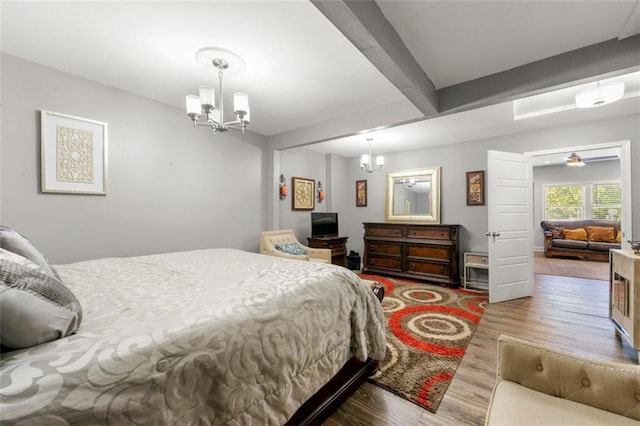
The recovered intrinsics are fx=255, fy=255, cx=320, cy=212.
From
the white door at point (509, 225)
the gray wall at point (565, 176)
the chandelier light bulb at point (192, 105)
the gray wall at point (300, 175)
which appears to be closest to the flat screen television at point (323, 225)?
the gray wall at point (300, 175)

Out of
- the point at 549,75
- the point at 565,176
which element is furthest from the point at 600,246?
the point at 549,75

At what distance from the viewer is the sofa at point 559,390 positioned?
0.89 metres

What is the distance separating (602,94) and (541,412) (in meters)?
3.01

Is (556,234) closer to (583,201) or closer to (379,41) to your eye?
(583,201)

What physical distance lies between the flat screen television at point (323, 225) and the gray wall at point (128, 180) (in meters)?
1.16

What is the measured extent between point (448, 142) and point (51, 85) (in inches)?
206

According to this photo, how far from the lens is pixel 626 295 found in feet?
6.98

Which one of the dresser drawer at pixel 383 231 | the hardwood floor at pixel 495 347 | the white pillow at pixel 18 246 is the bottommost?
the hardwood floor at pixel 495 347

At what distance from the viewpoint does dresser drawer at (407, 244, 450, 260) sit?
14.0ft

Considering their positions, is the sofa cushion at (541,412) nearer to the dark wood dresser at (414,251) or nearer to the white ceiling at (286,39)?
the white ceiling at (286,39)

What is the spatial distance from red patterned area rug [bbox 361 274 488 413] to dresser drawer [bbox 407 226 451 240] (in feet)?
2.80

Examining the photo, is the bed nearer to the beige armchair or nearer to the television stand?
the beige armchair

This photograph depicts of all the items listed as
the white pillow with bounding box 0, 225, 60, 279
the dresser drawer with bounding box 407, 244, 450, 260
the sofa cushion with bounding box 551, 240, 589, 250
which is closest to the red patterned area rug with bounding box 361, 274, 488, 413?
the dresser drawer with bounding box 407, 244, 450, 260

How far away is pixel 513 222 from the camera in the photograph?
3617mm
